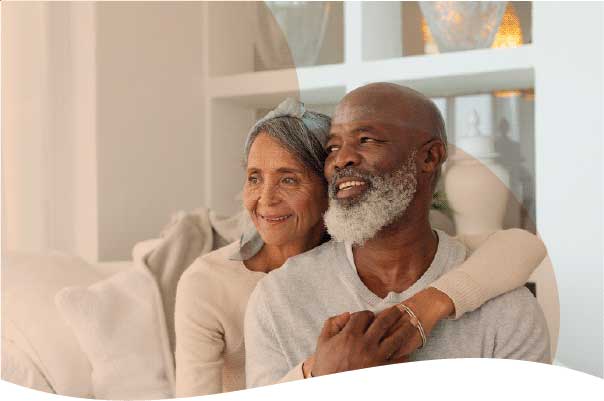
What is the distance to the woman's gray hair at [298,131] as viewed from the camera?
31.4 inches

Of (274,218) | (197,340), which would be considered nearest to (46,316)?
(197,340)

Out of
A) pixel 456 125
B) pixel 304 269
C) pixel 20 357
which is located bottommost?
pixel 20 357

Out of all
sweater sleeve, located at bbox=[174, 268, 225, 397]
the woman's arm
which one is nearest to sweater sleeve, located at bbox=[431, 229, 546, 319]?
the woman's arm

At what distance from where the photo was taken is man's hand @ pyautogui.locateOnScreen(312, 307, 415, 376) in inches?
30.5

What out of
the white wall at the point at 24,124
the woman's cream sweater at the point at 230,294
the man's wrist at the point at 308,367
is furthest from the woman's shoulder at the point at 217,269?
the white wall at the point at 24,124

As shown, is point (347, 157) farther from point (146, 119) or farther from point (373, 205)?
point (146, 119)

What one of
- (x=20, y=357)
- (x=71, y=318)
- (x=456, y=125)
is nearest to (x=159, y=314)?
(x=71, y=318)

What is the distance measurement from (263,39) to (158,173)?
181 millimetres

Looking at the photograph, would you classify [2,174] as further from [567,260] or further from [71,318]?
[567,260]

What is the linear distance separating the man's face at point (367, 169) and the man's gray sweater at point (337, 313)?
1.5 inches

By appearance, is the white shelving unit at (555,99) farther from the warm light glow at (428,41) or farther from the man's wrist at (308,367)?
the man's wrist at (308,367)

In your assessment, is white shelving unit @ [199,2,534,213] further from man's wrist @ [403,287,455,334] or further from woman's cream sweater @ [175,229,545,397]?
man's wrist @ [403,287,455,334]

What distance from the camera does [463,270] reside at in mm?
775

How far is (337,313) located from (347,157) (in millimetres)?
145
